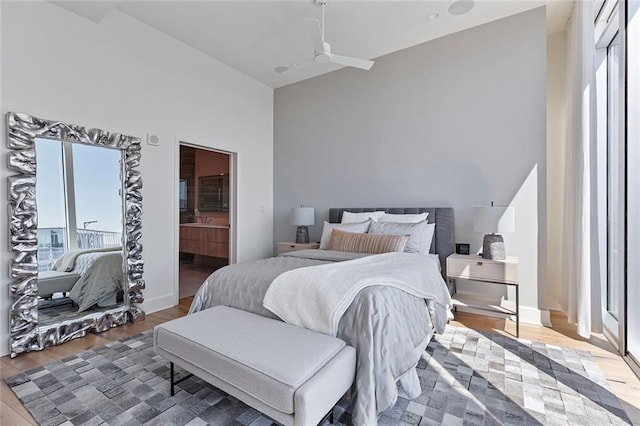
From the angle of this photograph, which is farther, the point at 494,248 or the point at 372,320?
the point at 494,248

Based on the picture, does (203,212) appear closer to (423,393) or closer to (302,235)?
(302,235)

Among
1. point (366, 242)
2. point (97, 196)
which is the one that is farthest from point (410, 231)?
point (97, 196)

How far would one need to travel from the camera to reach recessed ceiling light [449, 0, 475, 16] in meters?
3.05

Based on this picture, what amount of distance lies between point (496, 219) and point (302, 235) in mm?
2597

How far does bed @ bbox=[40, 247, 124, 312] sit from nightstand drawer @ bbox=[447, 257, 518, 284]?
11.7ft

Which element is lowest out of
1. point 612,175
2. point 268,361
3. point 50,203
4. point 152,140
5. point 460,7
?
point 268,361

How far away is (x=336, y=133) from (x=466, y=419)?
375 centimetres

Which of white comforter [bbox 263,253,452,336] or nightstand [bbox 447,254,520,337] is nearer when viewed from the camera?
white comforter [bbox 263,253,452,336]

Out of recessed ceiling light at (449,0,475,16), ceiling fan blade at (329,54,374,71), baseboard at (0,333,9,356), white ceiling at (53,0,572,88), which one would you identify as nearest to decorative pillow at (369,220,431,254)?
ceiling fan blade at (329,54,374,71)

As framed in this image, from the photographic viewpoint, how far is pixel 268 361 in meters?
1.45

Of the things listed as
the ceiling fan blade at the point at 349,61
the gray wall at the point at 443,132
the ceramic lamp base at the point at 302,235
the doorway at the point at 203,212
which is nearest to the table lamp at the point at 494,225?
the gray wall at the point at 443,132

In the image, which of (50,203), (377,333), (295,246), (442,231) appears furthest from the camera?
(295,246)

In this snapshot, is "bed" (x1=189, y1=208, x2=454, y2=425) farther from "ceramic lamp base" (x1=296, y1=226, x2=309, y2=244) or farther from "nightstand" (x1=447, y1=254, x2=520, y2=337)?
"ceramic lamp base" (x1=296, y1=226, x2=309, y2=244)

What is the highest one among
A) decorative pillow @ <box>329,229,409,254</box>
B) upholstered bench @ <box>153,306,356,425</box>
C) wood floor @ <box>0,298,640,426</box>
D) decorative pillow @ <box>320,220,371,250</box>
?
decorative pillow @ <box>320,220,371,250</box>
